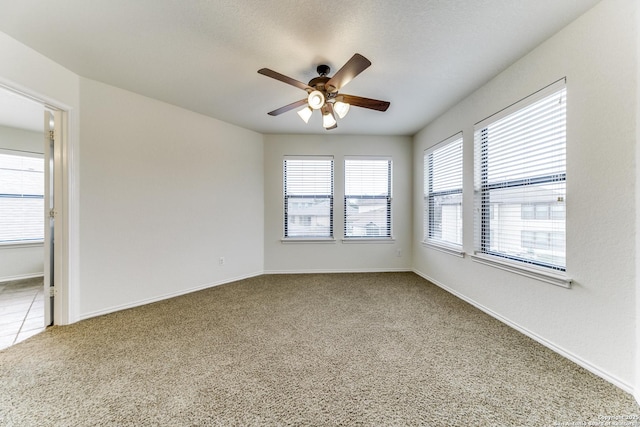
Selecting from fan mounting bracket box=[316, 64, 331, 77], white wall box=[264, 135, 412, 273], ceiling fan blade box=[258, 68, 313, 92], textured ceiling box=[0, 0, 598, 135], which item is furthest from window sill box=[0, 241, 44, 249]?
fan mounting bracket box=[316, 64, 331, 77]

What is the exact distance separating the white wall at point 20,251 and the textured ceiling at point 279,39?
9.74 feet

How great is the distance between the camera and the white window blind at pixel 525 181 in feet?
6.48

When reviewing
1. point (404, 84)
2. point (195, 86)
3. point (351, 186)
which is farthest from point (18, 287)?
point (404, 84)

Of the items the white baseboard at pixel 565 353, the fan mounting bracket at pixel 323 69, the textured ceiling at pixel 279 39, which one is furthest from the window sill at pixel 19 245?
the white baseboard at pixel 565 353

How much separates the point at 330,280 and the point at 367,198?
162 centimetres

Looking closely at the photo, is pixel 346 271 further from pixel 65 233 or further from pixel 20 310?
pixel 20 310

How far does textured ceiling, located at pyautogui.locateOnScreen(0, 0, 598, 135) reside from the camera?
5.48 ft

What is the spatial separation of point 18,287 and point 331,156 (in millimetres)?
5126

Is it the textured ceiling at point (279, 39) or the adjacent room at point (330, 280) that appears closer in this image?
the adjacent room at point (330, 280)

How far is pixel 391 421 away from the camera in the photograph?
51.3 inches

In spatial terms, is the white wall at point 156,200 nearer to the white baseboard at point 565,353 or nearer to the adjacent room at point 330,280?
the adjacent room at point 330,280

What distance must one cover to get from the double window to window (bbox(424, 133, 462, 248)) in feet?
2.32

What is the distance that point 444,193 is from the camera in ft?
11.9

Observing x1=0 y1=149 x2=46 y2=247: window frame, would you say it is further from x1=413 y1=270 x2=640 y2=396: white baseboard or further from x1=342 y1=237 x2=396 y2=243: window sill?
x1=413 y1=270 x2=640 y2=396: white baseboard
